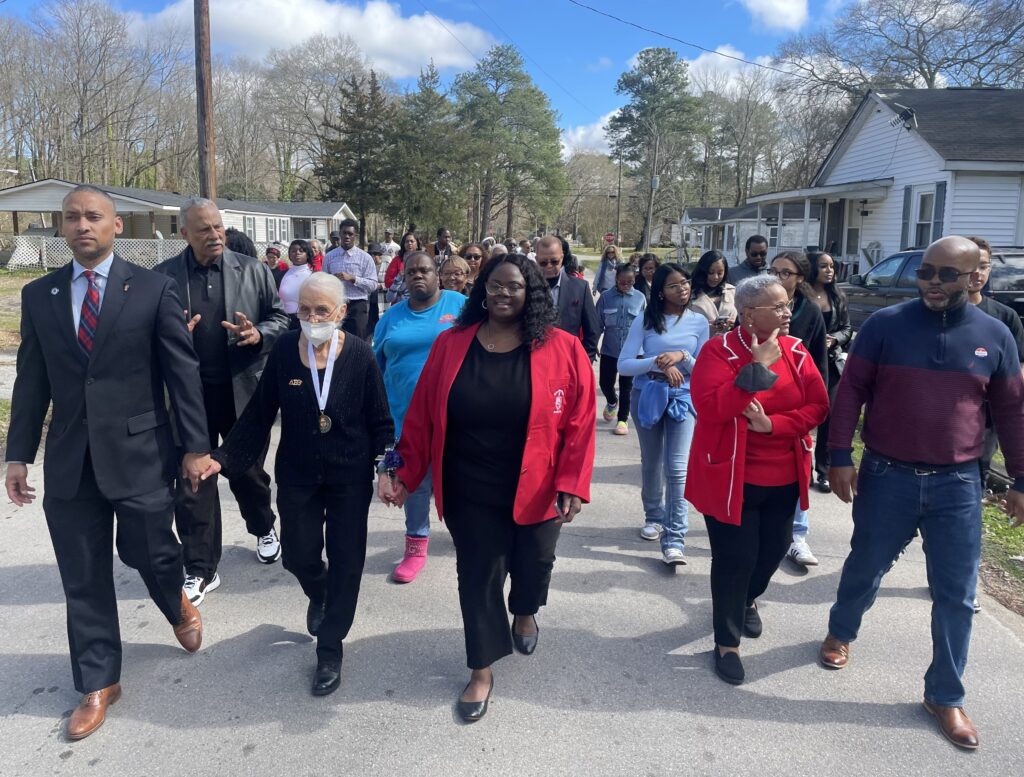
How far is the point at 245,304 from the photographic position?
158 inches

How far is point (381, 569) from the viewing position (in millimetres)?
4469

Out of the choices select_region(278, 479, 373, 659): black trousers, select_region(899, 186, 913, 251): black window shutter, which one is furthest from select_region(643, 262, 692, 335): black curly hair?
select_region(899, 186, 913, 251): black window shutter

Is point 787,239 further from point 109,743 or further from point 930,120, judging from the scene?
point 109,743

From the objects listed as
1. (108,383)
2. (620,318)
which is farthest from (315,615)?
(620,318)

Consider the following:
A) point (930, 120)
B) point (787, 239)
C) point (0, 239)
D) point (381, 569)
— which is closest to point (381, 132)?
point (0, 239)

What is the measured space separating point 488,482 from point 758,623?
5.67 feet

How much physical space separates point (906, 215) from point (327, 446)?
21816 millimetres

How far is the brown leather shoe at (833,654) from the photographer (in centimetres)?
338

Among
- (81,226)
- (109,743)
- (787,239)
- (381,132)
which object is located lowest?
(109,743)

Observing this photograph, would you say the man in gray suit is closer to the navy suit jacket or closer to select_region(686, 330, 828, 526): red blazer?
the navy suit jacket

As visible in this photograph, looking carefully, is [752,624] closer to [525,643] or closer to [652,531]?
[525,643]

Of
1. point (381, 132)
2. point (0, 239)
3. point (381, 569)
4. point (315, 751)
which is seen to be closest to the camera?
point (315, 751)

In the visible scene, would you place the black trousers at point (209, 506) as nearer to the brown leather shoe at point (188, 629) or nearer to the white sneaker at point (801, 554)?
the brown leather shoe at point (188, 629)

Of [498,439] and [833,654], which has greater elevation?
[498,439]
